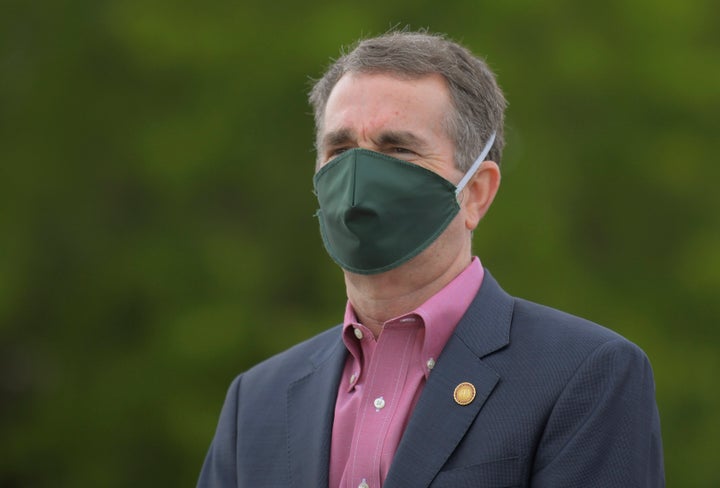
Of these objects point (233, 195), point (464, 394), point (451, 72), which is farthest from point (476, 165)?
point (233, 195)

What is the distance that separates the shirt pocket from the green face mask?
61 cm

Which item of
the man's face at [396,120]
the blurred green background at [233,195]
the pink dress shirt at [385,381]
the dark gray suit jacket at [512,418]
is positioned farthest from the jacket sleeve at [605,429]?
the blurred green background at [233,195]

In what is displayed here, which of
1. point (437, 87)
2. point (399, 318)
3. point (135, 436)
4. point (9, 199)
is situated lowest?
point (135, 436)

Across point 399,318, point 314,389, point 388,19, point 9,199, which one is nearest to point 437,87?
point 399,318

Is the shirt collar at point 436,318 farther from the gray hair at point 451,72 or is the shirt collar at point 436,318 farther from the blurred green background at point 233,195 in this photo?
the blurred green background at point 233,195

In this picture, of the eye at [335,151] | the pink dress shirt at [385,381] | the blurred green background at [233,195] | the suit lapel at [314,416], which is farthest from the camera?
the blurred green background at [233,195]

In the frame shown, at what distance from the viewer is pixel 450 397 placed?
322 cm

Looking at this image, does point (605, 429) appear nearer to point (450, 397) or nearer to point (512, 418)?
point (512, 418)

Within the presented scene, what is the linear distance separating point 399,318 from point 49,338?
7653mm

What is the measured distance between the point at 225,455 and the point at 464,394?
32.4 inches

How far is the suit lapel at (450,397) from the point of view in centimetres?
313

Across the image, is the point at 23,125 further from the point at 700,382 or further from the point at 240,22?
the point at 700,382

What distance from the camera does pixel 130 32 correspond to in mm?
10320

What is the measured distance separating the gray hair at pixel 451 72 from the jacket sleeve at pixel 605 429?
2.48 ft
